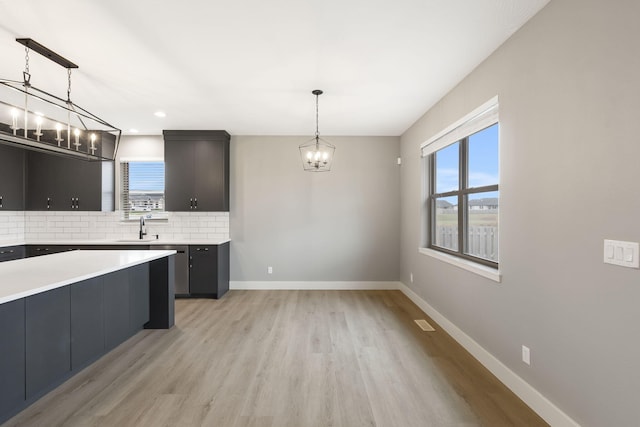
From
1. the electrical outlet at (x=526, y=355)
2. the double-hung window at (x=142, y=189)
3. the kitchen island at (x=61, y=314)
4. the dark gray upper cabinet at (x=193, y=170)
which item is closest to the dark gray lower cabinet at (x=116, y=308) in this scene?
the kitchen island at (x=61, y=314)

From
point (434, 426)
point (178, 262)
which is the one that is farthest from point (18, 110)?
point (434, 426)

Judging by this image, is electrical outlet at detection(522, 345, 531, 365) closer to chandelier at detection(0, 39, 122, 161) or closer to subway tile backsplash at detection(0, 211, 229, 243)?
chandelier at detection(0, 39, 122, 161)

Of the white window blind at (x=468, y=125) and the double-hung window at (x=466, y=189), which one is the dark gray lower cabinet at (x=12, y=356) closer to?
the double-hung window at (x=466, y=189)

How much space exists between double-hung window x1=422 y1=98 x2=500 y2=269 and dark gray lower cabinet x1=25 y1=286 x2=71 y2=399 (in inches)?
137

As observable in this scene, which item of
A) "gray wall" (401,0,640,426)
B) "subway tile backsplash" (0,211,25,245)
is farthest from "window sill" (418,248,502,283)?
"subway tile backsplash" (0,211,25,245)

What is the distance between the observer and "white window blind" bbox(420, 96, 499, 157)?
2689 mm

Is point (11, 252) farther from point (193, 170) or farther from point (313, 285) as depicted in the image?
point (313, 285)

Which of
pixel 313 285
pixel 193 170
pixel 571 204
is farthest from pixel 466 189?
pixel 193 170

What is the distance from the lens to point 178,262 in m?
4.92

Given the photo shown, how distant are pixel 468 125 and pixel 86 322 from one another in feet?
12.6

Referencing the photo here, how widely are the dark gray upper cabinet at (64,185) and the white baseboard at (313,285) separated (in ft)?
9.09

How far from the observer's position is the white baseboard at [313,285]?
18.0 feet

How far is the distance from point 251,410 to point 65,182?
5154mm

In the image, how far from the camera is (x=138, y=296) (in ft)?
10.9
